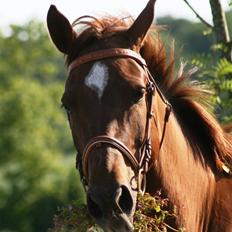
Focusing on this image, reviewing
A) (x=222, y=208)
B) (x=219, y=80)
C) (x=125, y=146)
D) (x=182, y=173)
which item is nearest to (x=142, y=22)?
(x=125, y=146)

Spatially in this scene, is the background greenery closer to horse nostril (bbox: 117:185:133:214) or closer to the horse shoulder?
the horse shoulder

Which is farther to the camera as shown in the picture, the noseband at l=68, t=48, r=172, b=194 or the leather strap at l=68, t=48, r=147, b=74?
the leather strap at l=68, t=48, r=147, b=74

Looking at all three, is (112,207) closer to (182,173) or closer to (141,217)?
(141,217)

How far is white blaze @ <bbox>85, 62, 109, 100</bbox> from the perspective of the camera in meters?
5.97

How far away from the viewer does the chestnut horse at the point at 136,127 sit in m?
5.81

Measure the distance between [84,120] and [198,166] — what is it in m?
1.04

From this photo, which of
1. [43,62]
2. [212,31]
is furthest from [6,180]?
[212,31]

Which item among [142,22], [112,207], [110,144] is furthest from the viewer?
[142,22]

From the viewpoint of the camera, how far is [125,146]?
591cm

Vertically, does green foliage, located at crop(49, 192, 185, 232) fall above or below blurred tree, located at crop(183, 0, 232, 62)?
below

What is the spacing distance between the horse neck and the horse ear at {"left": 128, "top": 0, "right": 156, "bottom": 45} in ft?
1.42

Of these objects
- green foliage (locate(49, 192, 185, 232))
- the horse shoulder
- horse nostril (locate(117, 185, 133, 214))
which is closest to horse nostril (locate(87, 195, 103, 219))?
horse nostril (locate(117, 185, 133, 214))

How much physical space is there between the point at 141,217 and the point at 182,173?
2.14 feet

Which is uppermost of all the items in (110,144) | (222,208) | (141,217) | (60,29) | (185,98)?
(60,29)
